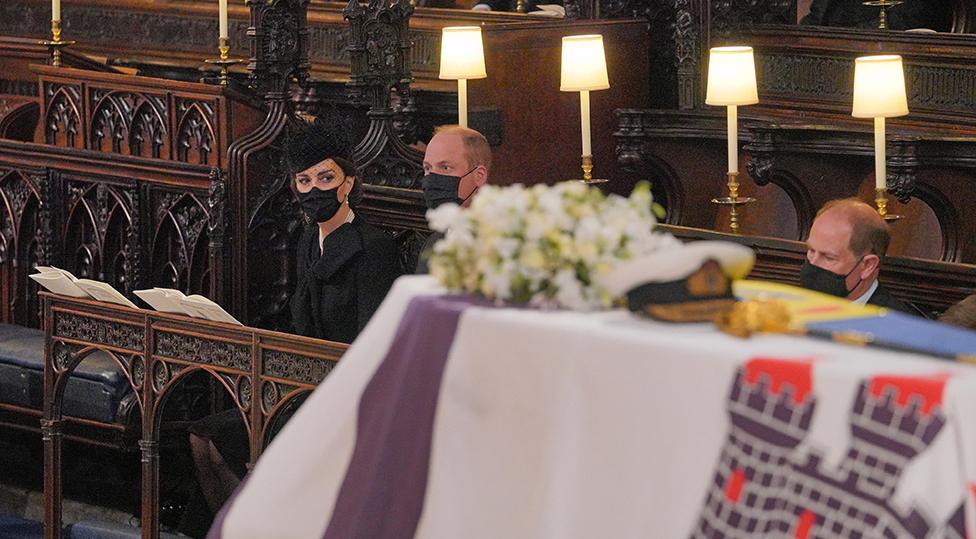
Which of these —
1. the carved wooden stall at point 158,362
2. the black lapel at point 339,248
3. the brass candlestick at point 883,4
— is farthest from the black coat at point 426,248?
the brass candlestick at point 883,4

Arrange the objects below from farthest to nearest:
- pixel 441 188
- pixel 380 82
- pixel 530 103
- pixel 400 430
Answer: pixel 530 103 → pixel 380 82 → pixel 441 188 → pixel 400 430

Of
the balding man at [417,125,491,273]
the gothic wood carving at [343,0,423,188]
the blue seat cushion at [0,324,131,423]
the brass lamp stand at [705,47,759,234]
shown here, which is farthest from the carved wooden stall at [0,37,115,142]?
the brass lamp stand at [705,47,759,234]

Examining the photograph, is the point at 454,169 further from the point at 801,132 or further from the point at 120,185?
the point at 801,132

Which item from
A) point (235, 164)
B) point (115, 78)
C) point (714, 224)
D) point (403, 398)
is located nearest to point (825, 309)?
point (403, 398)

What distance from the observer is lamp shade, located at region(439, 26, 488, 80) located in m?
7.26

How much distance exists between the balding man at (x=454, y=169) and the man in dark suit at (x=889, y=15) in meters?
3.97

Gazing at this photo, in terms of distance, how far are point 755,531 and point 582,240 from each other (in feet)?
2.18

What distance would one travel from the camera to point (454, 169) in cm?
551

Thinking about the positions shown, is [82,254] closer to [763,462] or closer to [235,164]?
[235,164]

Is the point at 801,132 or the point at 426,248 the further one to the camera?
the point at 801,132

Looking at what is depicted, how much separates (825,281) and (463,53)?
3.10 metres

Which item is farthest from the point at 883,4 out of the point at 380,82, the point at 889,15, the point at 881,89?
the point at 380,82

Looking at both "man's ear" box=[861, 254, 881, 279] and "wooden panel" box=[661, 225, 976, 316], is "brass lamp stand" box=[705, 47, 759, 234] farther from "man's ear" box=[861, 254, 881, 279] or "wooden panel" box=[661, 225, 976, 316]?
"man's ear" box=[861, 254, 881, 279]

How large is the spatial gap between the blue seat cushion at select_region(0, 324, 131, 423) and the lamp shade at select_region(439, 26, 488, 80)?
188cm
